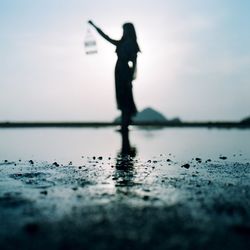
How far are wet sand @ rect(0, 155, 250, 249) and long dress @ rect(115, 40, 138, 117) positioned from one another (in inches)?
394

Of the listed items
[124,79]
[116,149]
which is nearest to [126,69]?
[124,79]

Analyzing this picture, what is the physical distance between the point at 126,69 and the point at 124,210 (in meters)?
13.4

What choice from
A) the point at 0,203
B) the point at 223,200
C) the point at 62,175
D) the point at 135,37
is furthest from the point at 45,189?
the point at 135,37

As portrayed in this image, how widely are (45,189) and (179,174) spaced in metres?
2.79

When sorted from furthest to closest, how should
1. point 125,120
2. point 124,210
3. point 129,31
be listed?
1. point 125,120
2. point 129,31
3. point 124,210

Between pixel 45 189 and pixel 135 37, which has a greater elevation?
pixel 135 37

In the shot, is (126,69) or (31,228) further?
(126,69)

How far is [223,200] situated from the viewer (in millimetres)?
4855

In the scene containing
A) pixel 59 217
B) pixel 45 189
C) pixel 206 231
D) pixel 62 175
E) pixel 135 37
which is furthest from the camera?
pixel 135 37

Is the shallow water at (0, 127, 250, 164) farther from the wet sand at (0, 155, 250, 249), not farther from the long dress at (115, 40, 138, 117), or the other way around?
the wet sand at (0, 155, 250, 249)

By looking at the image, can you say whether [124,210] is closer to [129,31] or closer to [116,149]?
[116,149]

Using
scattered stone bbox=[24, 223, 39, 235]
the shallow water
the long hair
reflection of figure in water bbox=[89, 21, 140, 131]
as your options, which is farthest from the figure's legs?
scattered stone bbox=[24, 223, 39, 235]

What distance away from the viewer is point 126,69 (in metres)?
17.2

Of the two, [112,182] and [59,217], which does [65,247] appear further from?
[112,182]
